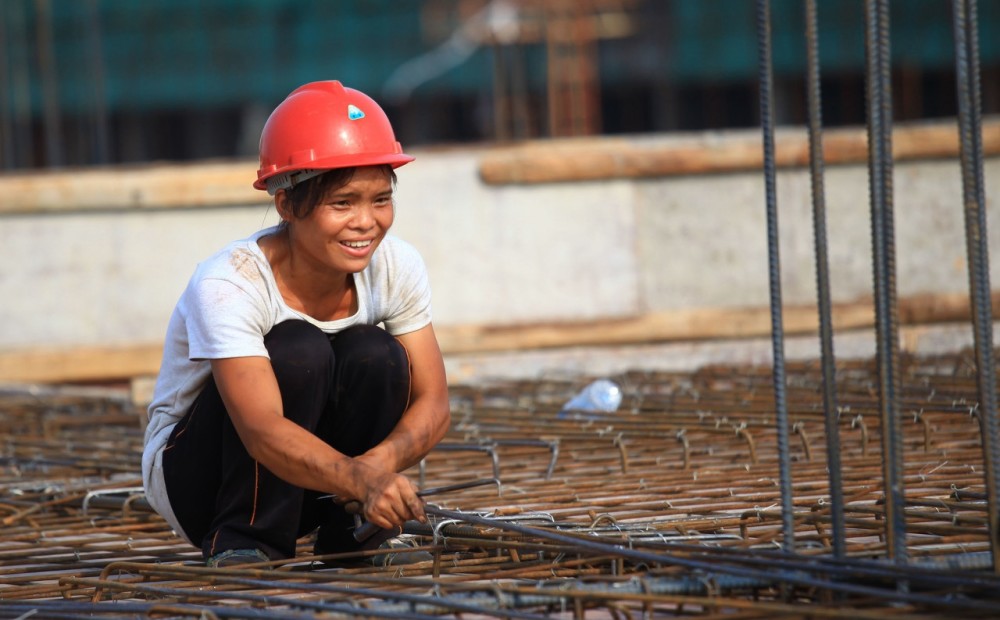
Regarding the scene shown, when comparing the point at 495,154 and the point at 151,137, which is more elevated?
the point at 151,137

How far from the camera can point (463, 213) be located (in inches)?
215

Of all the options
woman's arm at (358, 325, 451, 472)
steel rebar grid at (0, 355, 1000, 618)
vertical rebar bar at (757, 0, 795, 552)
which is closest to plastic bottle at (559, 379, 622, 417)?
steel rebar grid at (0, 355, 1000, 618)

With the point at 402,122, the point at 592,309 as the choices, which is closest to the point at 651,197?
the point at 592,309

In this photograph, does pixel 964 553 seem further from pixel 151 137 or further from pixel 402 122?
pixel 151 137

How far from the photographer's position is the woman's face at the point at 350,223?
2.19 metres

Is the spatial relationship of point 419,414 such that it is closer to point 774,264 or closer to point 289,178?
point 289,178

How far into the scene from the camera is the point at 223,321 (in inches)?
83.3

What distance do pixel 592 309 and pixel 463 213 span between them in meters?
0.66

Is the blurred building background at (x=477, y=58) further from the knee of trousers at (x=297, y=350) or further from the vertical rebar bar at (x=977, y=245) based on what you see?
the vertical rebar bar at (x=977, y=245)

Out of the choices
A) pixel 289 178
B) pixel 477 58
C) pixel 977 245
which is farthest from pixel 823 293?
pixel 477 58

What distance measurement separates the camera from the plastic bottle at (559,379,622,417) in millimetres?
3754

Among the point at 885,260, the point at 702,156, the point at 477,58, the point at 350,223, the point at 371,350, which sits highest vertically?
the point at 477,58

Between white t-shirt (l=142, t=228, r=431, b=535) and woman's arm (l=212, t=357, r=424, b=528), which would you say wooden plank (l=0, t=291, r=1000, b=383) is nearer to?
white t-shirt (l=142, t=228, r=431, b=535)

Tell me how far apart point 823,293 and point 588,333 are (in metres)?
3.52
